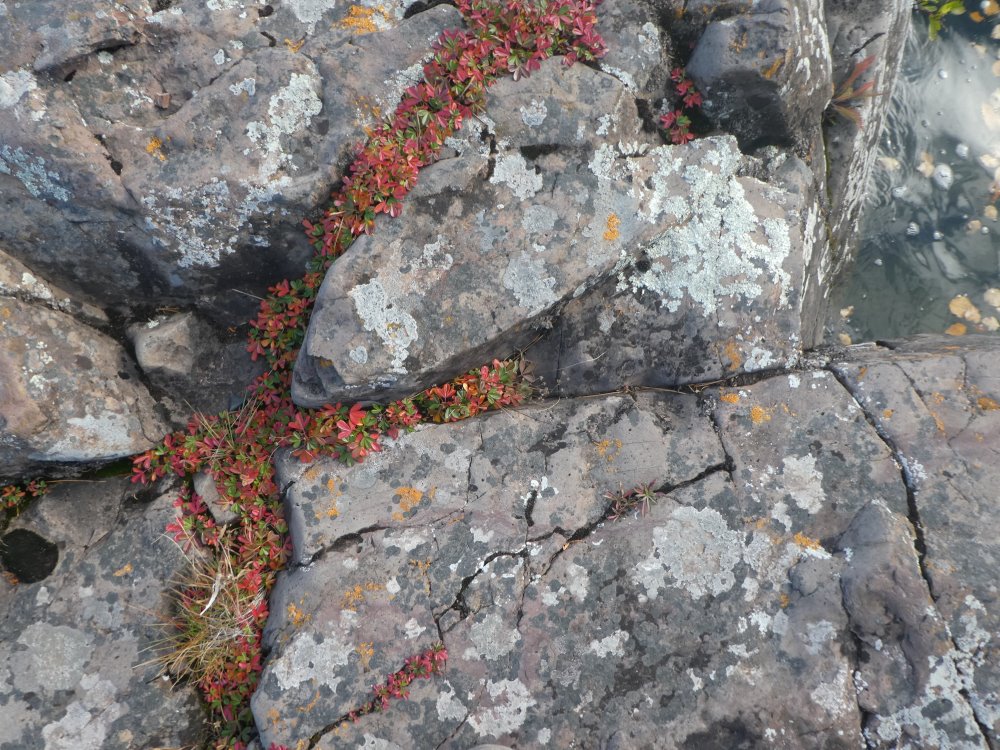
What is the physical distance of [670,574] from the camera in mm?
4477

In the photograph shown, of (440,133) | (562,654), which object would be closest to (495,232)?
(440,133)

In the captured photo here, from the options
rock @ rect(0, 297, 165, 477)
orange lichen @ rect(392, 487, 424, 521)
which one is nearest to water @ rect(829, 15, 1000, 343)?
orange lichen @ rect(392, 487, 424, 521)

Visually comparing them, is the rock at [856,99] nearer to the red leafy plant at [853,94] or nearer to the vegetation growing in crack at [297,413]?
the red leafy plant at [853,94]

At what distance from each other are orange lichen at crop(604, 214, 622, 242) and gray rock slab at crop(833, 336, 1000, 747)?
198 cm

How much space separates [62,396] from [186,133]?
2091 millimetres

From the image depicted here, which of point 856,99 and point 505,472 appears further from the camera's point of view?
point 856,99

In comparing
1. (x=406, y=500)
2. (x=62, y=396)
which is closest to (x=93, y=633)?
(x=62, y=396)

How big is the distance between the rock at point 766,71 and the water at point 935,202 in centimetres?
248

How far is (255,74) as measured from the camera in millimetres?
4816

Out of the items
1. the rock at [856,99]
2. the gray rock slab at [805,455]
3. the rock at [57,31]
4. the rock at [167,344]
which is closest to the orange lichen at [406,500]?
the rock at [167,344]

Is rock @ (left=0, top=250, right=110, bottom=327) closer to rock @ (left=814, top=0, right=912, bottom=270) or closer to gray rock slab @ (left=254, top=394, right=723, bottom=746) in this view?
gray rock slab @ (left=254, top=394, right=723, bottom=746)

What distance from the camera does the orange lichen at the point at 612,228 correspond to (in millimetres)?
4789

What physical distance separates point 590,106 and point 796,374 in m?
2.54

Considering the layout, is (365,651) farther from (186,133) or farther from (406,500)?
(186,133)
